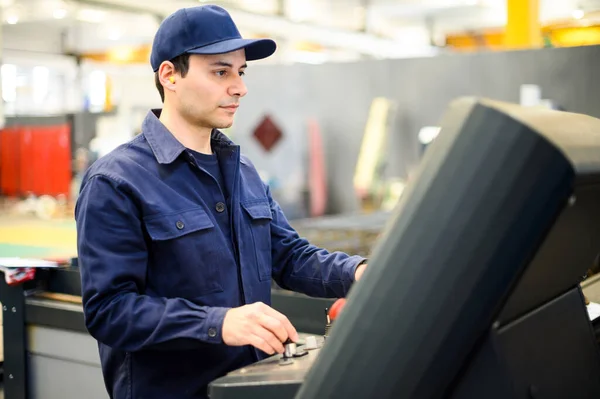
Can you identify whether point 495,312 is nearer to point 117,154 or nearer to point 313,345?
point 313,345

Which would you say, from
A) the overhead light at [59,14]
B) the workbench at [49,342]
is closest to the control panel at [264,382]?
the workbench at [49,342]

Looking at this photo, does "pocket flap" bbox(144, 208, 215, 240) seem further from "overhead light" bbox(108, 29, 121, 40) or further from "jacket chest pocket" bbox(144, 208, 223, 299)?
"overhead light" bbox(108, 29, 121, 40)

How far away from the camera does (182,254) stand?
1352 mm

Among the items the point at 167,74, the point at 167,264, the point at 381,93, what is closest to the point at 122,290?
the point at 167,264

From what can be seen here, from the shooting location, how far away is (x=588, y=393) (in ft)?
2.96

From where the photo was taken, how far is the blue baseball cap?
1404 mm

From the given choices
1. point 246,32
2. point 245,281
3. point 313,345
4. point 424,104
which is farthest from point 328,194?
point 313,345

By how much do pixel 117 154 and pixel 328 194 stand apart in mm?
6006

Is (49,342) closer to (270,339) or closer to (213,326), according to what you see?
(213,326)

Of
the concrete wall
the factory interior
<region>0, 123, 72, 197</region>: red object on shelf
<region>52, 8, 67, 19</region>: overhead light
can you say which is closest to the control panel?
the factory interior

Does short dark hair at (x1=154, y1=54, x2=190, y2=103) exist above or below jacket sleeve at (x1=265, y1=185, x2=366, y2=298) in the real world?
above

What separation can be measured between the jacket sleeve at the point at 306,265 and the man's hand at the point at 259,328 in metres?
0.40

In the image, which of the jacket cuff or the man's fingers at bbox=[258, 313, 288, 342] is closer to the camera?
the man's fingers at bbox=[258, 313, 288, 342]

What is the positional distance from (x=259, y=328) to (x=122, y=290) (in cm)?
32
